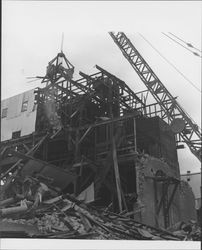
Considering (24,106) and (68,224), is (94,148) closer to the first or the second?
(24,106)

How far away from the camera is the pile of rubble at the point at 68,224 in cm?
679

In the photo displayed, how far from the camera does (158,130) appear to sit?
36.1 ft

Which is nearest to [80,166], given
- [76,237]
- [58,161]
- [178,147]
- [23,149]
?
[58,161]

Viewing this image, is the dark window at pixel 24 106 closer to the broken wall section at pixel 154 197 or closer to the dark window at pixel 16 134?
the dark window at pixel 16 134

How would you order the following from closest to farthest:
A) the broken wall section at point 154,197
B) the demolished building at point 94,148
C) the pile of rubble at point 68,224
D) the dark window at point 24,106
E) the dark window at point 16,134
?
1. the pile of rubble at point 68,224
2. the broken wall section at point 154,197
3. the demolished building at point 94,148
4. the dark window at point 24,106
5. the dark window at point 16,134

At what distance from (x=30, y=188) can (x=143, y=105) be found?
5006 millimetres

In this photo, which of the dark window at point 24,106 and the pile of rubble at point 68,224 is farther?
the dark window at point 24,106

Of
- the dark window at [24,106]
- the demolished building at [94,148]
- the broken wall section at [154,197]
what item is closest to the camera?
the broken wall section at [154,197]

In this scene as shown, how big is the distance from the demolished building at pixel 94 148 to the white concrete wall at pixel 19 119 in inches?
1.3

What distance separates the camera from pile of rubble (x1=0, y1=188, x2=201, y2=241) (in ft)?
22.3

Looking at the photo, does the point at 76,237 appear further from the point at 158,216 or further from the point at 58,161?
the point at 58,161

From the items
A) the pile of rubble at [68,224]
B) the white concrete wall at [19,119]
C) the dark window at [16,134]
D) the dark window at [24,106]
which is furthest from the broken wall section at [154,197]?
the dark window at [16,134]

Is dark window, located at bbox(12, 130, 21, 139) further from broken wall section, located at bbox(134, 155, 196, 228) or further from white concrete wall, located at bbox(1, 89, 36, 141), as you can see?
broken wall section, located at bbox(134, 155, 196, 228)

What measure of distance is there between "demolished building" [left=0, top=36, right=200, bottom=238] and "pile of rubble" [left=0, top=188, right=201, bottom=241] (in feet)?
2.10
